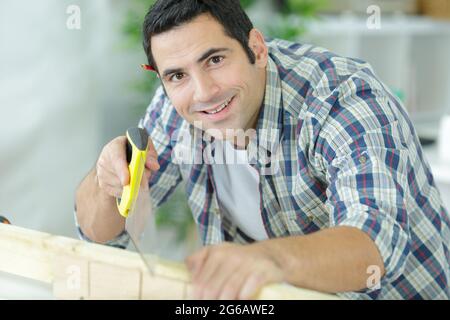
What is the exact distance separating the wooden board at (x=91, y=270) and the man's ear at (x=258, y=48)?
533 millimetres

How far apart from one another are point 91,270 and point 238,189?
0.57 m

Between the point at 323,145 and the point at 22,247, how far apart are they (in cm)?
51

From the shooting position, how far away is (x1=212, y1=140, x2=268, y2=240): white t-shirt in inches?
52.0

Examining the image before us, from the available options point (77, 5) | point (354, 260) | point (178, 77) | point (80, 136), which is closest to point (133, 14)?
point (77, 5)

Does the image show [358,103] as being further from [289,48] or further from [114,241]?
[114,241]

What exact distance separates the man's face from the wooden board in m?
0.37

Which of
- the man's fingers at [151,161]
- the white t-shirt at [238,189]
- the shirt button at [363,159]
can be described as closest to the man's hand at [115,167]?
the man's fingers at [151,161]

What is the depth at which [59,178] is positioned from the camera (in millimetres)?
2424

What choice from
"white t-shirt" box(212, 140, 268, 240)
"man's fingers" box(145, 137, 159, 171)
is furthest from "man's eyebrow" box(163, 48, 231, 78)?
"white t-shirt" box(212, 140, 268, 240)

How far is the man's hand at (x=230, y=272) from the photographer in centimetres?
72

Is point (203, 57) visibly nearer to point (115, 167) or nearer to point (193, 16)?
point (193, 16)

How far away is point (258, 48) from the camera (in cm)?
123

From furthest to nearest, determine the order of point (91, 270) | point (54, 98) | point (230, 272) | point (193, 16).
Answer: point (54, 98) < point (193, 16) < point (91, 270) < point (230, 272)

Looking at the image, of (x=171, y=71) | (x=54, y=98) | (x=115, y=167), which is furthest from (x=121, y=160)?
(x=54, y=98)
